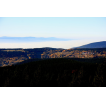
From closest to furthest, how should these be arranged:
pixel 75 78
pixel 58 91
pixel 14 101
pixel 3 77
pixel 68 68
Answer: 1. pixel 14 101
2. pixel 58 91
3. pixel 75 78
4. pixel 3 77
5. pixel 68 68

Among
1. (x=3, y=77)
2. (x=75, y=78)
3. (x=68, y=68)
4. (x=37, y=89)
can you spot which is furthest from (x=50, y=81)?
(x=37, y=89)

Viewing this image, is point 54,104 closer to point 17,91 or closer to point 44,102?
point 44,102

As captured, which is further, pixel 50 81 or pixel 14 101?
pixel 50 81

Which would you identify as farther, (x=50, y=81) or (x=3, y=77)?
(x=3, y=77)
